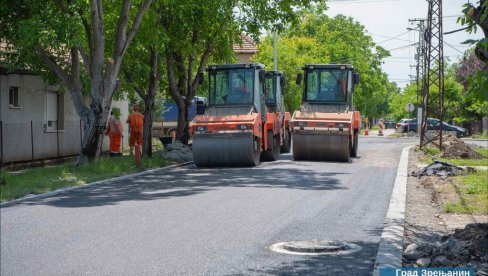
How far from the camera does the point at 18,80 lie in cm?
2545

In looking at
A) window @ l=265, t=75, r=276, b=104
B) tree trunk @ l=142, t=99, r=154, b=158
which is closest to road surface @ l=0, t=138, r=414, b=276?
tree trunk @ l=142, t=99, r=154, b=158

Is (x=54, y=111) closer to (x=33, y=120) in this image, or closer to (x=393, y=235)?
(x=33, y=120)

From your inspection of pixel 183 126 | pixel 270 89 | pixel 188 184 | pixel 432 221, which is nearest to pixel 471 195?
pixel 432 221

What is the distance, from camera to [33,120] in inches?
1044

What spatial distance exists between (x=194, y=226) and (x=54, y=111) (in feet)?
62.3

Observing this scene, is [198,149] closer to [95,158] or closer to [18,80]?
[95,158]

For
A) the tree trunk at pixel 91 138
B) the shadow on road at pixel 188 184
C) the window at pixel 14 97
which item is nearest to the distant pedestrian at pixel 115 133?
the window at pixel 14 97

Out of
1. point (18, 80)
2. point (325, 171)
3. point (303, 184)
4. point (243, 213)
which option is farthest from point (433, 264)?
point (18, 80)

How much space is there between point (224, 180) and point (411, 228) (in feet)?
24.7

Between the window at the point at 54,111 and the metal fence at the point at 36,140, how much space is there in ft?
0.35

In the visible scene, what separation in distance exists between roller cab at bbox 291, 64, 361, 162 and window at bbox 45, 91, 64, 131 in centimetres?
938

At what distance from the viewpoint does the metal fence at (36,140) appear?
23438 mm

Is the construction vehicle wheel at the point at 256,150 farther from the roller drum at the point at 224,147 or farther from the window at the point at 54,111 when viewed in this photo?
the window at the point at 54,111

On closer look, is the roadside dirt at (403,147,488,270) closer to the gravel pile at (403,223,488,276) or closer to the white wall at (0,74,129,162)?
the gravel pile at (403,223,488,276)
